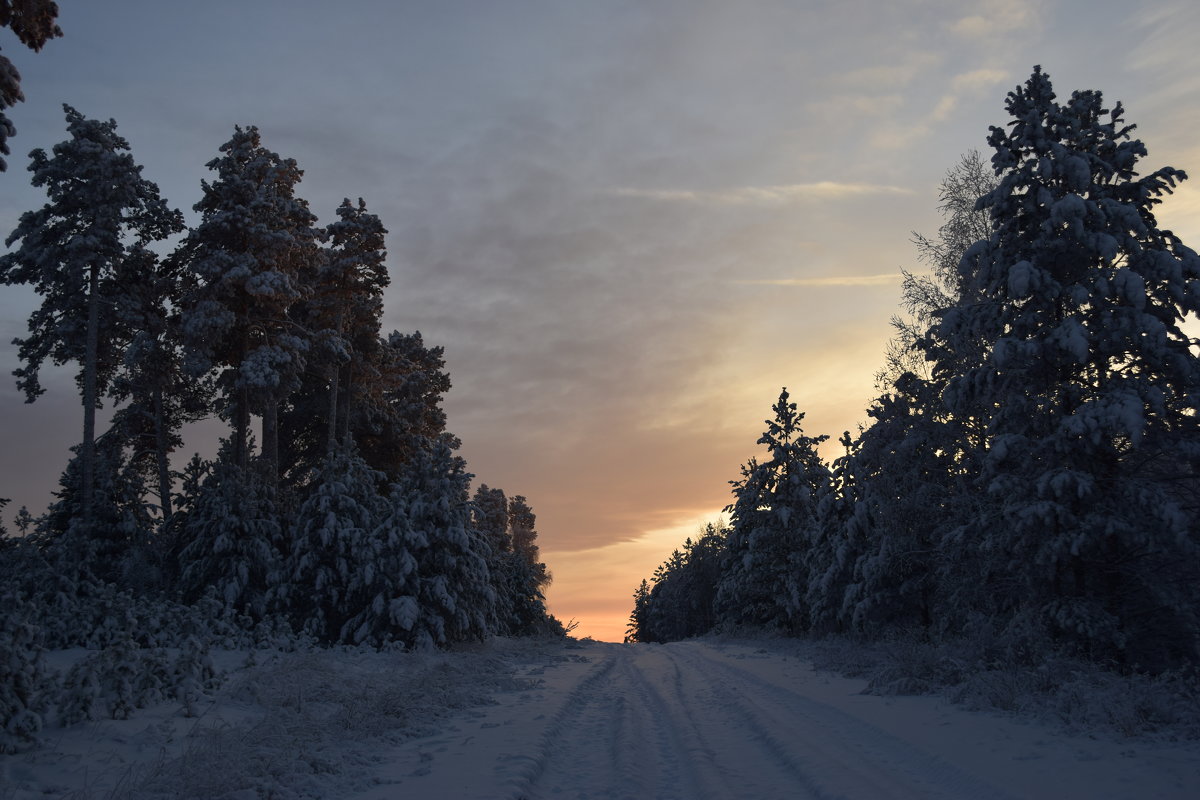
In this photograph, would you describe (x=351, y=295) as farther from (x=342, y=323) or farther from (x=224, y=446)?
(x=224, y=446)

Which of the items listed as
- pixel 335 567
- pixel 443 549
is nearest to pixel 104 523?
pixel 335 567

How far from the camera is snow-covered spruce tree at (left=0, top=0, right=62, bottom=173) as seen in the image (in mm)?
10336

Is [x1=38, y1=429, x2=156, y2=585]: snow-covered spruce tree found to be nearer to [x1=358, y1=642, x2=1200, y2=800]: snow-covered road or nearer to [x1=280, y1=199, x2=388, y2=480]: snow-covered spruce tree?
[x1=280, y1=199, x2=388, y2=480]: snow-covered spruce tree

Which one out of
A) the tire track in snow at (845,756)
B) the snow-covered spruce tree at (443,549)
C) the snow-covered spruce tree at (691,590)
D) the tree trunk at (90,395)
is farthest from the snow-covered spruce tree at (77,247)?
the snow-covered spruce tree at (691,590)

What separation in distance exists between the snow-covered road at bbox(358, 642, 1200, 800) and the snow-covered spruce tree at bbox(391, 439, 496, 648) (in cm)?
1335

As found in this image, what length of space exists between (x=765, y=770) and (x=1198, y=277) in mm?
13663

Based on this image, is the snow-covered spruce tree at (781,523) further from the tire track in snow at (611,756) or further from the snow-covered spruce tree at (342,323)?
the tire track in snow at (611,756)

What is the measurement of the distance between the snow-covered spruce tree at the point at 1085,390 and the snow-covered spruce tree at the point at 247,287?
23945 millimetres

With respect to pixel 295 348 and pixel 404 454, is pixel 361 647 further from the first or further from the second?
pixel 404 454

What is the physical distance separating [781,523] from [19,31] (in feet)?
126

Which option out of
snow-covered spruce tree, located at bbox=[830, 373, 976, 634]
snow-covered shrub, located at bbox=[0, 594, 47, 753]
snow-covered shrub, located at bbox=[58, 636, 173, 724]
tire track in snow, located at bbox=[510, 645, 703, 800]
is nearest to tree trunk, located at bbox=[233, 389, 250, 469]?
snow-covered shrub, located at bbox=[58, 636, 173, 724]

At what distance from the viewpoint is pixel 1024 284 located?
47.4ft

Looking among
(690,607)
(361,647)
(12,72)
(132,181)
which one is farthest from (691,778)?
(690,607)

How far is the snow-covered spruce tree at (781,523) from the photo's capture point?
41.9m
